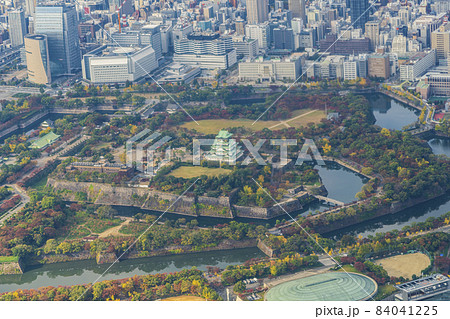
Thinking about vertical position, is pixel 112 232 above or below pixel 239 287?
below

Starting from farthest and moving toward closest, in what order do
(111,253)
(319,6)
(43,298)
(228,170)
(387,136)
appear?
(319,6), (387,136), (228,170), (111,253), (43,298)

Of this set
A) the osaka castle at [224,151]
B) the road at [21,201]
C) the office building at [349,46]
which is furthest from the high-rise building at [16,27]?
the osaka castle at [224,151]

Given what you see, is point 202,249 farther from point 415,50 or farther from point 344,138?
point 415,50

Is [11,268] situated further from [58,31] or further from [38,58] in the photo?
[58,31]

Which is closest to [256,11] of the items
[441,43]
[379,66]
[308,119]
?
[379,66]

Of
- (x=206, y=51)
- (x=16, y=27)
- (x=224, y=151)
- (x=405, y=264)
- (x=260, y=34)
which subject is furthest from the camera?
(x=16, y=27)

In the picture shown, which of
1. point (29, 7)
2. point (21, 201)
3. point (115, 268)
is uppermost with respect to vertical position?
point (29, 7)

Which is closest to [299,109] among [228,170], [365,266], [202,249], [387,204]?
[228,170]

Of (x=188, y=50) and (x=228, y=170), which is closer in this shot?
(x=228, y=170)
